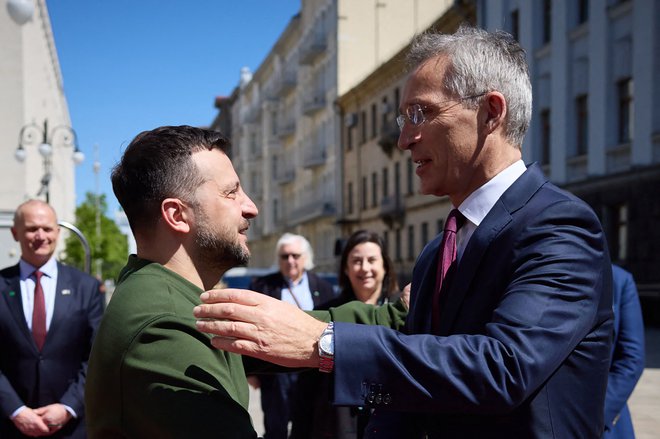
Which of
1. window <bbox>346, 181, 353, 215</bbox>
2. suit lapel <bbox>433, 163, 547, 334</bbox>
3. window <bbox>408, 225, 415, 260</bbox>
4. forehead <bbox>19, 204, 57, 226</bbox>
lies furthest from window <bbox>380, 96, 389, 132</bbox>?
suit lapel <bbox>433, 163, 547, 334</bbox>

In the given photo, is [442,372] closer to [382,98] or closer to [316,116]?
[382,98]

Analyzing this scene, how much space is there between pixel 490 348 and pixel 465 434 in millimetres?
355

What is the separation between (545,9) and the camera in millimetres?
27312

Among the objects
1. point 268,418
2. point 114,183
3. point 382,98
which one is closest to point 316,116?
point 382,98

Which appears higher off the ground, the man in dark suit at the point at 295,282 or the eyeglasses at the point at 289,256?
the eyeglasses at the point at 289,256

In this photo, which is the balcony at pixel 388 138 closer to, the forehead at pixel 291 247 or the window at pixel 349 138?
the window at pixel 349 138

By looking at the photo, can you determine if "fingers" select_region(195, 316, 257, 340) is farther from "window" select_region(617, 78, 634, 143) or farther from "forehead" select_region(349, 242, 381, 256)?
"window" select_region(617, 78, 634, 143)

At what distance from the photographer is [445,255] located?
252 centimetres

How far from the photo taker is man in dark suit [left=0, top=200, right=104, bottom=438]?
570 centimetres

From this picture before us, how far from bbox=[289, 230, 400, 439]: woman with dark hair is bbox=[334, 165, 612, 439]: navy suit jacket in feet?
13.4

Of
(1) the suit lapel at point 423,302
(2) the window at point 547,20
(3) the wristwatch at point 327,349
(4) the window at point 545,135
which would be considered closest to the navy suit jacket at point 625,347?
(1) the suit lapel at point 423,302

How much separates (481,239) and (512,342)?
40 cm

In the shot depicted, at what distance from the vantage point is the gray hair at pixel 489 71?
2.51m

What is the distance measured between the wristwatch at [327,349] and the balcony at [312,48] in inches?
2040
